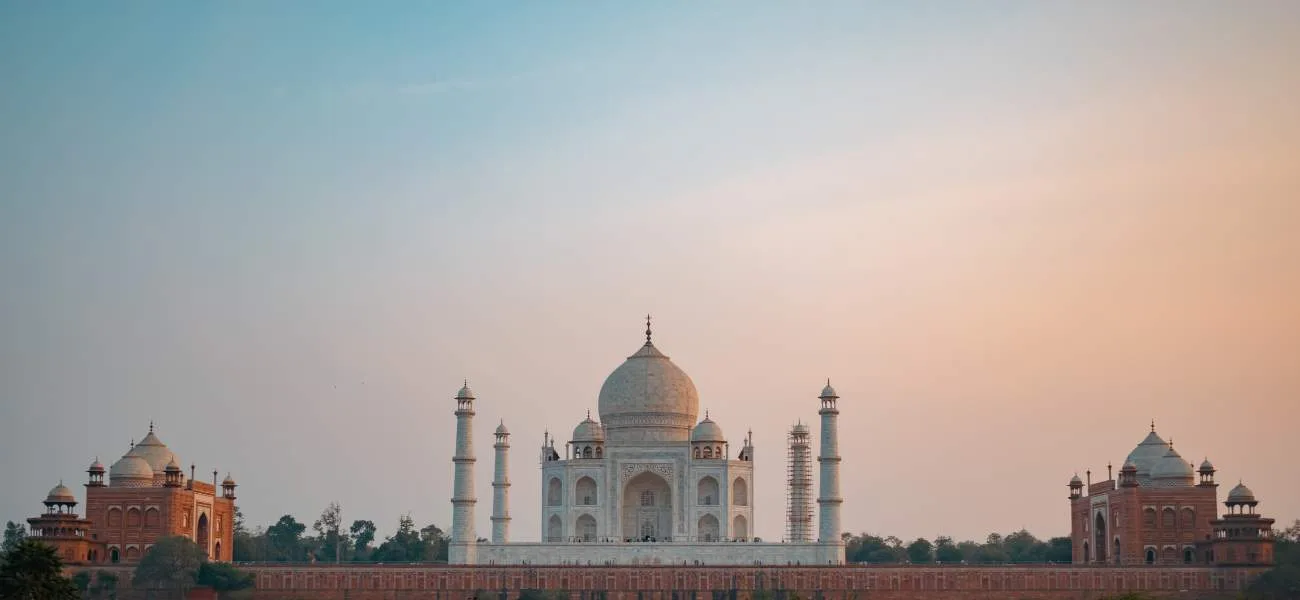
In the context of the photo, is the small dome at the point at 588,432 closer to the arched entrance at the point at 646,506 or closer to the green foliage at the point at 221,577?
the arched entrance at the point at 646,506

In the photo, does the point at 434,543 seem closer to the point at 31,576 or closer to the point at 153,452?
the point at 153,452

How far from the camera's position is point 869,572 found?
75.8 meters

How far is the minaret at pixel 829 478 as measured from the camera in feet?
254

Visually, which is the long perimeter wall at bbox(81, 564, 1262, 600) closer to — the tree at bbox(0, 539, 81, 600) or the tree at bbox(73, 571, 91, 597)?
the tree at bbox(73, 571, 91, 597)

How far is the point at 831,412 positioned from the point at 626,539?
411 inches

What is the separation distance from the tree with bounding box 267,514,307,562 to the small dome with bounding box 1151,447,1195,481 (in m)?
43.5

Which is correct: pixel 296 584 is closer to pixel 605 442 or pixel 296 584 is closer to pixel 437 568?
pixel 437 568

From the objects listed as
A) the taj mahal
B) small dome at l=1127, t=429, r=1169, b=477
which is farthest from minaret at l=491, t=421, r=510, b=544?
small dome at l=1127, t=429, r=1169, b=477

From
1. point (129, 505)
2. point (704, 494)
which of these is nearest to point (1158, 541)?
point (704, 494)

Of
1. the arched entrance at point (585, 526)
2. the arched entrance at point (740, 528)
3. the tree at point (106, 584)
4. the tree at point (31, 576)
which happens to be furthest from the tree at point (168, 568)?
the tree at point (31, 576)

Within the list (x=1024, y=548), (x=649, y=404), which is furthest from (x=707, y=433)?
(x=1024, y=548)

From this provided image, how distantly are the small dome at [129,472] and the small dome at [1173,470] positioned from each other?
1624 inches

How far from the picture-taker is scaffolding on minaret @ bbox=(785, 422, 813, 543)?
81062 mm

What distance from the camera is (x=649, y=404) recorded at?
83688 mm
